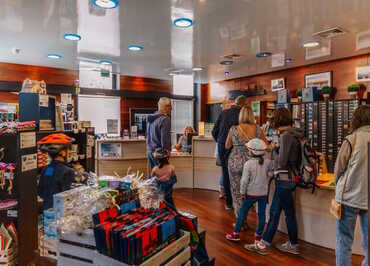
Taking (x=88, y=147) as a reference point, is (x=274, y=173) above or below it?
below

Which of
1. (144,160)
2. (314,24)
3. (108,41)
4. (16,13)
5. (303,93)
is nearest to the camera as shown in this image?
(16,13)

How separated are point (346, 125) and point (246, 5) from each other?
10.4 ft

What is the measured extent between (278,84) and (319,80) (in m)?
1.03

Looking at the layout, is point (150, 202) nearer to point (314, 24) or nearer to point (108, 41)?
point (314, 24)

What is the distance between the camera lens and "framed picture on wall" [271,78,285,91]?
6734 mm

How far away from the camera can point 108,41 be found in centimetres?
416

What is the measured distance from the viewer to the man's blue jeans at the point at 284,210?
9.59 feet

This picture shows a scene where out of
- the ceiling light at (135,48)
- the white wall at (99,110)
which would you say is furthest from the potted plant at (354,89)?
the white wall at (99,110)

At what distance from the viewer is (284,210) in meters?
2.99

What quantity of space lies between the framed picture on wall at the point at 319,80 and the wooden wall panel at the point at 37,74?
18.3ft

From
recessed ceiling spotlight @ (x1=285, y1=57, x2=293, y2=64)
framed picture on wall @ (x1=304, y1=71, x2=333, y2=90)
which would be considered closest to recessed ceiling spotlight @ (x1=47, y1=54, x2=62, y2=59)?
recessed ceiling spotlight @ (x1=285, y1=57, x2=293, y2=64)

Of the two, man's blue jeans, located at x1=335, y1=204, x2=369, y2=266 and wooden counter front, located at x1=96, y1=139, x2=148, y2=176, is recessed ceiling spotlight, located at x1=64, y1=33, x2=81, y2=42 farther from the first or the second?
man's blue jeans, located at x1=335, y1=204, x2=369, y2=266

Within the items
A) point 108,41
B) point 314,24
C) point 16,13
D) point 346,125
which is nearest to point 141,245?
point 16,13

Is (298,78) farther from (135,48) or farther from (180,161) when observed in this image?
(135,48)
